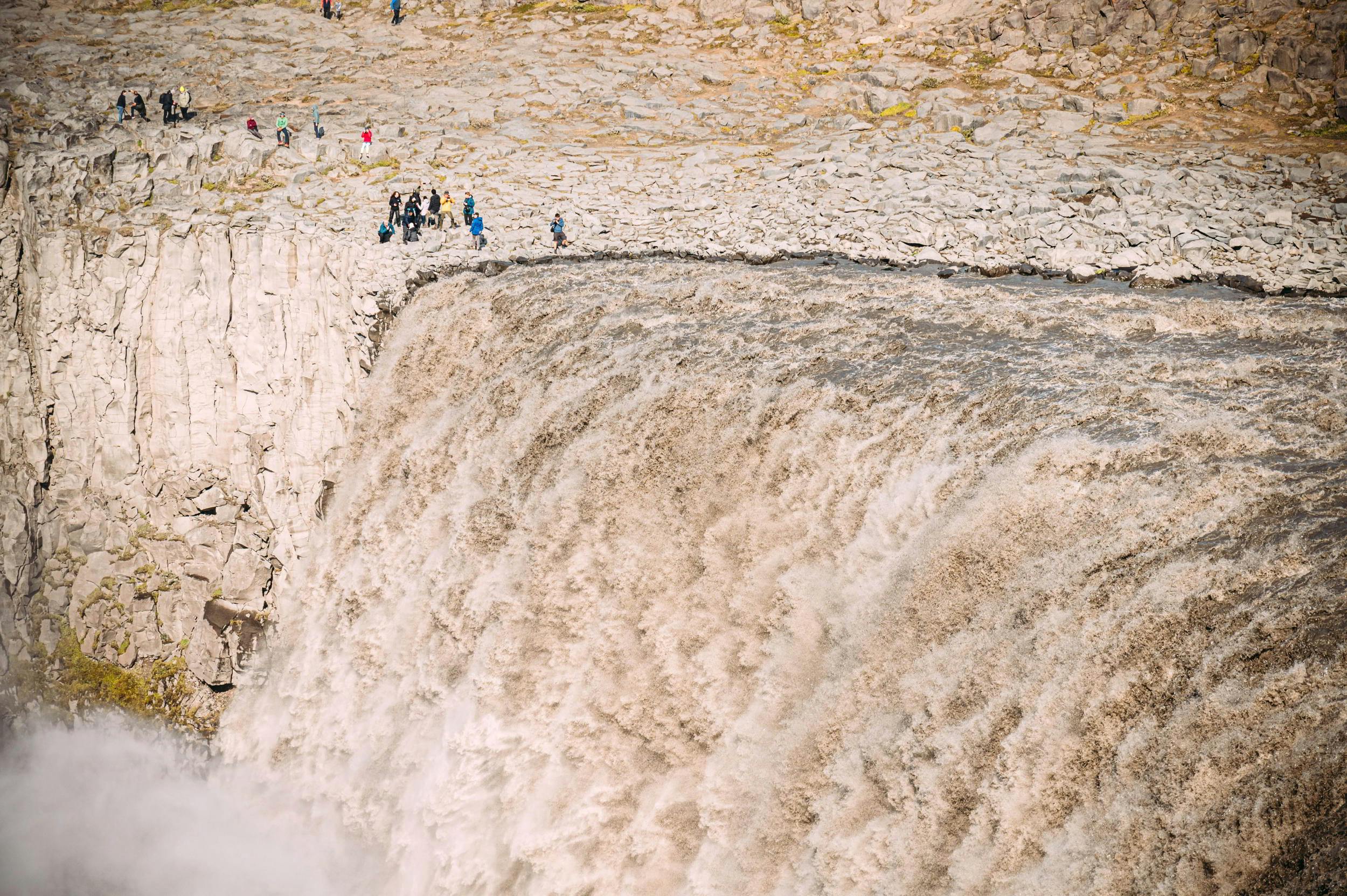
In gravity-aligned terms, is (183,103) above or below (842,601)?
above

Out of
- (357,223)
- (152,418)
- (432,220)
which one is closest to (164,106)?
(357,223)

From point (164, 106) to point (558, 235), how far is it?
17009 millimetres

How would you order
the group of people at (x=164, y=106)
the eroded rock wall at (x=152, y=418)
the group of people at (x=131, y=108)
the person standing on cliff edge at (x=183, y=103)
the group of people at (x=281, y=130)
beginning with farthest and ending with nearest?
the person standing on cliff edge at (x=183, y=103) < the group of people at (x=164, y=106) < the group of people at (x=131, y=108) < the group of people at (x=281, y=130) < the eroded rock wall at (x=152, y=418)

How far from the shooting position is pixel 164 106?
35531mm

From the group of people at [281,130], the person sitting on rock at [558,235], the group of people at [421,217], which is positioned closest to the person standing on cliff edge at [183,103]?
the group of people at [281,130]

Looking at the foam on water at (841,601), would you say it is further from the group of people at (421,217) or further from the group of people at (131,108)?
the group of people at (131,108)

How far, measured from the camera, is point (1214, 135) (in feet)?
111

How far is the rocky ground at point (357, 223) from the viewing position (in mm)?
28578

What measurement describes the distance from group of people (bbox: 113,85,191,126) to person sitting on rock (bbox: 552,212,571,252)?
15392mm

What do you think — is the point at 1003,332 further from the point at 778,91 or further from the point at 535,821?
the point at 778,91

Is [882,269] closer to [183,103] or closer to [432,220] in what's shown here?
[432,220]

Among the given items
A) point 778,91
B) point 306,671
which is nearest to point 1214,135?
point 778,91

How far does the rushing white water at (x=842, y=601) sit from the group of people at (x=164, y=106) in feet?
64.5

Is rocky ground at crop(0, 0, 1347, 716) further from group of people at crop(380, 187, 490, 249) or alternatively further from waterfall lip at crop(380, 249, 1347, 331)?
group of people at crop(380, 187, 490, 249)
